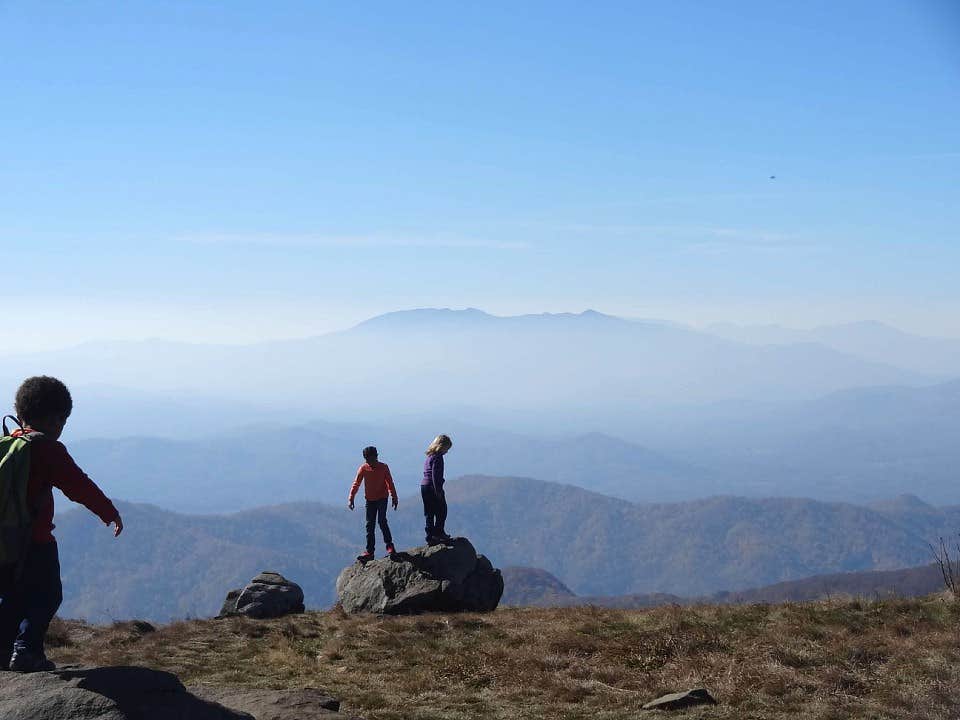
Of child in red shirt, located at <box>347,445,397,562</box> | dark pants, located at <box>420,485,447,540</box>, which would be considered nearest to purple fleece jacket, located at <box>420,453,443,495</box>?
dark pants, located at <box>420,485,447,540</box>

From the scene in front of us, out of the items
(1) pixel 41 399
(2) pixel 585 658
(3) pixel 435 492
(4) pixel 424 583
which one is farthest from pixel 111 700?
(3) pixel 435 492

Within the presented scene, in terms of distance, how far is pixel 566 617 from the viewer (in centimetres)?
1705

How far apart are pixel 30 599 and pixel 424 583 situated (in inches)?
500

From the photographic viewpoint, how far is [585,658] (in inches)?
548

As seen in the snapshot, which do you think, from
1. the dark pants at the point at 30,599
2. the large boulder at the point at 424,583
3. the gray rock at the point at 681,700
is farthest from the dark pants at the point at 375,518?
the dark pants at the point at 30,599

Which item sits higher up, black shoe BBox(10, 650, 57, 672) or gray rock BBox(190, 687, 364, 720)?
black shoe BBox(10, 650, 57, 672)

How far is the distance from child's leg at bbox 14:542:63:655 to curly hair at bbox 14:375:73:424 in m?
1.35

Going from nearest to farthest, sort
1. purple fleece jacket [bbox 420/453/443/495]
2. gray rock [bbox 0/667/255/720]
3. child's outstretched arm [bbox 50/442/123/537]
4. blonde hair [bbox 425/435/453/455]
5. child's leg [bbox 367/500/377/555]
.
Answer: gray rock [bbox 0/667/255/720]
child's outstretched arm [bbox 50/442/123/537]
blonde hair [bbox 425/435/453/455]
purple fleece jacket [bbox 420/453/443/495]
child's leg [bbox 367/500/377/555]

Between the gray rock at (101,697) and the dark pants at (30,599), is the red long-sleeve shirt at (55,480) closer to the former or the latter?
the dark pants at (30,599)

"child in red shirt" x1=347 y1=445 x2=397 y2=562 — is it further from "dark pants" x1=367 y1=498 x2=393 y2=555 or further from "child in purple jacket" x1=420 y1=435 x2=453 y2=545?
"child in purple jacket" x1=420 y1=435 x2=453 y2=545

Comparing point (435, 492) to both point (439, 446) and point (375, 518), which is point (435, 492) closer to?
point (439, 446)

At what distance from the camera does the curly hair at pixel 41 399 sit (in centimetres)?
855

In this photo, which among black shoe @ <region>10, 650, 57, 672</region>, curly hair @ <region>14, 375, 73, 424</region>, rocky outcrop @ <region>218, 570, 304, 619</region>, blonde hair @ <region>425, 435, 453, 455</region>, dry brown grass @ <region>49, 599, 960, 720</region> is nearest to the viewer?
black shoe @ <region>10, 650, 57, 672</region>

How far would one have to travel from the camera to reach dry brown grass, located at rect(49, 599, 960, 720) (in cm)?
1117
